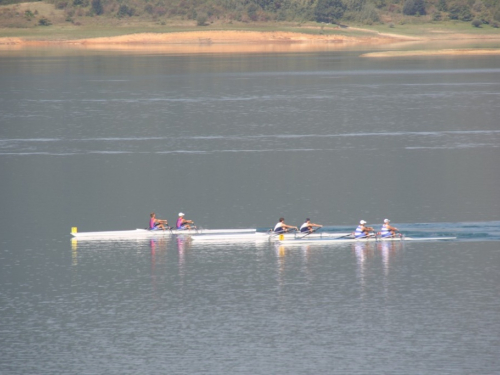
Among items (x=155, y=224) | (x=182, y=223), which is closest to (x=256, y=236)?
(x=182, y=223)

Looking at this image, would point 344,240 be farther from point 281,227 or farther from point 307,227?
point 281,227

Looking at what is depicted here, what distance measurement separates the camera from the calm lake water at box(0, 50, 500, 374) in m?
32.8

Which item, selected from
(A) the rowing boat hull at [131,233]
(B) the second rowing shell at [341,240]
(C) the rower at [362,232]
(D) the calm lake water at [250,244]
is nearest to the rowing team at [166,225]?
(A) the rowing boat hull at [131,233]

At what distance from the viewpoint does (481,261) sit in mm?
42312

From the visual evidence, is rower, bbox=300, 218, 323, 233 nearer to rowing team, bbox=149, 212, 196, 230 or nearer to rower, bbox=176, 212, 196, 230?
rowing team, bbox=149, 212, 196, 230

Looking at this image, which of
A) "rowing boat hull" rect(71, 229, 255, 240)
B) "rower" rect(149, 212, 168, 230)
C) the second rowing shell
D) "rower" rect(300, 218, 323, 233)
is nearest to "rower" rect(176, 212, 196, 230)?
"rowing boat hull" rect(71, 229, 255, 240)

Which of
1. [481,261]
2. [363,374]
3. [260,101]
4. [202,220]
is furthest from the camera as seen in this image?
[260,101]

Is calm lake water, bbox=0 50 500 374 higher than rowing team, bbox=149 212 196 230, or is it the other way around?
rowing team, bbox=149 212 196 230

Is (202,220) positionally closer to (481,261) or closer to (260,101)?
(481,261)

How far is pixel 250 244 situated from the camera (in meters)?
46.6

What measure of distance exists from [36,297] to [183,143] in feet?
138

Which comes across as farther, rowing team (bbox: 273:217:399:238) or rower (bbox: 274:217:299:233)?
rower (bbox: 274:217:299:233)

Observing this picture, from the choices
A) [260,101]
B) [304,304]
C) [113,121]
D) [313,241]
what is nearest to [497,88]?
[260,101]

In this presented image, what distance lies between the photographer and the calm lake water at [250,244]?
108 ft
